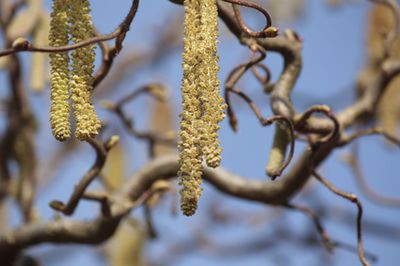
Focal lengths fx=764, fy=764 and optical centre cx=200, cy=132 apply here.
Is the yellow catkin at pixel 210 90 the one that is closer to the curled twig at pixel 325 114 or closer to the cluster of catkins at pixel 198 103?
the cluster of catkins at pixel 198 103

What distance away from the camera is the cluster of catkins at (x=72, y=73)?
3.18ft

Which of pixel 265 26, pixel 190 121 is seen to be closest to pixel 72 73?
pixel 190 121

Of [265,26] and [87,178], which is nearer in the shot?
[265,26]

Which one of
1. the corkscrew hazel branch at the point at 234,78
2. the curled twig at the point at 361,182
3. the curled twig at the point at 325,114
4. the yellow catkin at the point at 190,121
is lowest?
the curled twig at the point at 361,182

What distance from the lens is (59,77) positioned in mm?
1025

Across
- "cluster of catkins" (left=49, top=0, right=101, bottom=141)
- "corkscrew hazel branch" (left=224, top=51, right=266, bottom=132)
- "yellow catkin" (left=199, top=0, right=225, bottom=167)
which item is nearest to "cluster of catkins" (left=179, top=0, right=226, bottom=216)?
"yellow catkin" (left=199, top=0, right=225, bottom=167)

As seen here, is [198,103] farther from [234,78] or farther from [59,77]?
[234,78]

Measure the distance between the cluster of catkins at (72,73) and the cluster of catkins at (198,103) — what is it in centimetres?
12

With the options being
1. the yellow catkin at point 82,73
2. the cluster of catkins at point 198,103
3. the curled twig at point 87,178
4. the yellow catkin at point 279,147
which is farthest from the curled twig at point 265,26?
the curled twig at point 87,178

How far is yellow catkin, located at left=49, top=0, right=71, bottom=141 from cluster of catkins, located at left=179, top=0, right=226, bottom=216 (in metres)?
0.15

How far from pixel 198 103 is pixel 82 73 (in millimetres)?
170

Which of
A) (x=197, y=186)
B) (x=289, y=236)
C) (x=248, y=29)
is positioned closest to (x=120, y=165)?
(x=289, y=236)

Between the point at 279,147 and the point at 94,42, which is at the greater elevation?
the point at 94,42

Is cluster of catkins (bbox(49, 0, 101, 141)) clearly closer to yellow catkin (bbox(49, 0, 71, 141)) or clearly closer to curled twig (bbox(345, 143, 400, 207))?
yellow catkin (bbox(49, 0, 71, 141))
